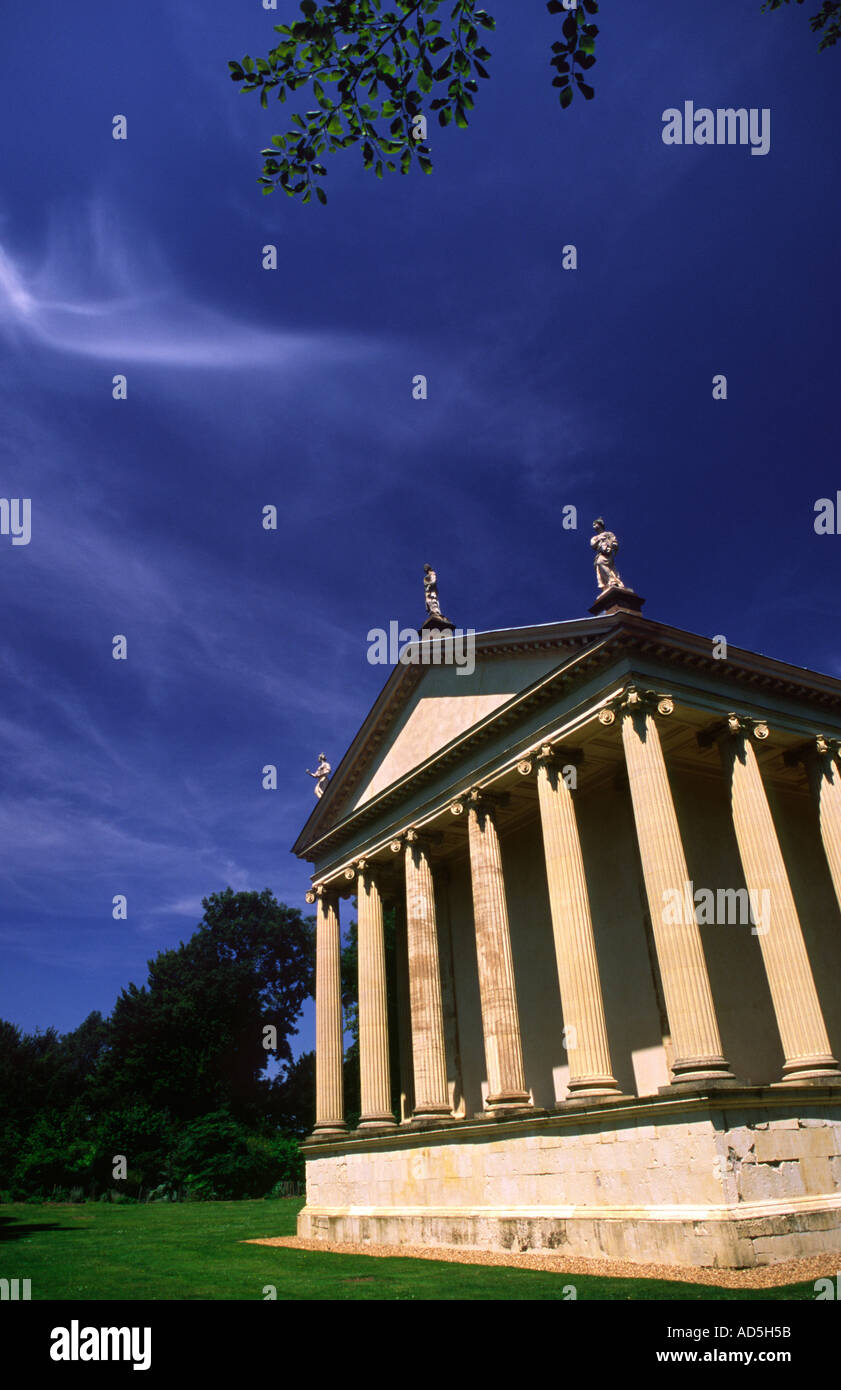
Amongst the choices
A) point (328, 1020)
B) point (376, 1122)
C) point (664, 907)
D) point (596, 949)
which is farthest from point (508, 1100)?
point (328, 1020)

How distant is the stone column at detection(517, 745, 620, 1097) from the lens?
1897 centimetres

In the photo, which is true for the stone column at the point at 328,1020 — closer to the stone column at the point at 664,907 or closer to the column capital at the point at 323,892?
the column capital at the point at 323,892

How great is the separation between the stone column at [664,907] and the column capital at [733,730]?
2.44 m

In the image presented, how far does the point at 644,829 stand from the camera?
754 inches

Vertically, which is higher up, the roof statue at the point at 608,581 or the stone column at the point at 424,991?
the roof statue at the point at 608,581

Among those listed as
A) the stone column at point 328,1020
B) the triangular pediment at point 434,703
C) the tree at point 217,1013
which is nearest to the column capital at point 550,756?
the triangular pediment at point 434,703

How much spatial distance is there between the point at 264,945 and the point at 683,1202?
64.1 metres

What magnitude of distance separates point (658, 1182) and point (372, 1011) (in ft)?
47.0

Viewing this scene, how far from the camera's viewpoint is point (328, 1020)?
30953 mm

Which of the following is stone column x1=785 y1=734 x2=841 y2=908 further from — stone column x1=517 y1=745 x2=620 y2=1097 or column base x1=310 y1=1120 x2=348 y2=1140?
column base x1=310 y1=1120 x2=348 y2=1140

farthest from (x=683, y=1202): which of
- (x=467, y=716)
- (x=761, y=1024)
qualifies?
(x=467, y=716)

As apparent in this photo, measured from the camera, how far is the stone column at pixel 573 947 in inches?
747

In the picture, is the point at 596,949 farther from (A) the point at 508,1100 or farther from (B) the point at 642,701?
(B) the point at 642,701
